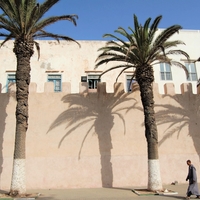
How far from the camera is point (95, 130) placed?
14.5 m

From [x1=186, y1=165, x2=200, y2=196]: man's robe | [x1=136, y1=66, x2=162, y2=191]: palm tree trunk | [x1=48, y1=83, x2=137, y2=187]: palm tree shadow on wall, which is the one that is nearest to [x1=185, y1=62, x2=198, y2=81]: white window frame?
[x1=48, y1=83, x2=137, y2=187]: palm tree shadow on wall

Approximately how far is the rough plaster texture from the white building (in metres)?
5.83

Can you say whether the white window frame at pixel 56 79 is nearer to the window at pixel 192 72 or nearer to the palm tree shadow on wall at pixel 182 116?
the palm tree shadow on wall at pixel 182 116

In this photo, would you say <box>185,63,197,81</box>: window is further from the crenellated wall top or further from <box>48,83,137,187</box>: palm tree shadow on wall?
<box>48,83,137,187</box>: palm tree shadow on wall

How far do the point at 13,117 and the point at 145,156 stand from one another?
25.1ft

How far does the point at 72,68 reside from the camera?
21.4 meters

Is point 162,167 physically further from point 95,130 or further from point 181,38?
point 181,38

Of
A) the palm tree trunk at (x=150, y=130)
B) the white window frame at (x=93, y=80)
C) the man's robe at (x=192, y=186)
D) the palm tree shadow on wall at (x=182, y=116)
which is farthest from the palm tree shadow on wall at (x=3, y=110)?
the man's robe at (x=192, y=186)

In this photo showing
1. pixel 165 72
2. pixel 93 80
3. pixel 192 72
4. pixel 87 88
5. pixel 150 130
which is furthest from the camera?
pixel 192 72

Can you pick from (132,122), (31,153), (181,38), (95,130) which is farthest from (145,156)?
(181,38)

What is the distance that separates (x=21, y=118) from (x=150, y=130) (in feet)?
20.0

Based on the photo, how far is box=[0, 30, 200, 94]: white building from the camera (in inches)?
826

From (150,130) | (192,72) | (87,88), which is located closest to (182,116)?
(150,130)

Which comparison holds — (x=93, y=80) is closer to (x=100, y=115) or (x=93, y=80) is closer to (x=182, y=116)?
(x=100, y=115)
